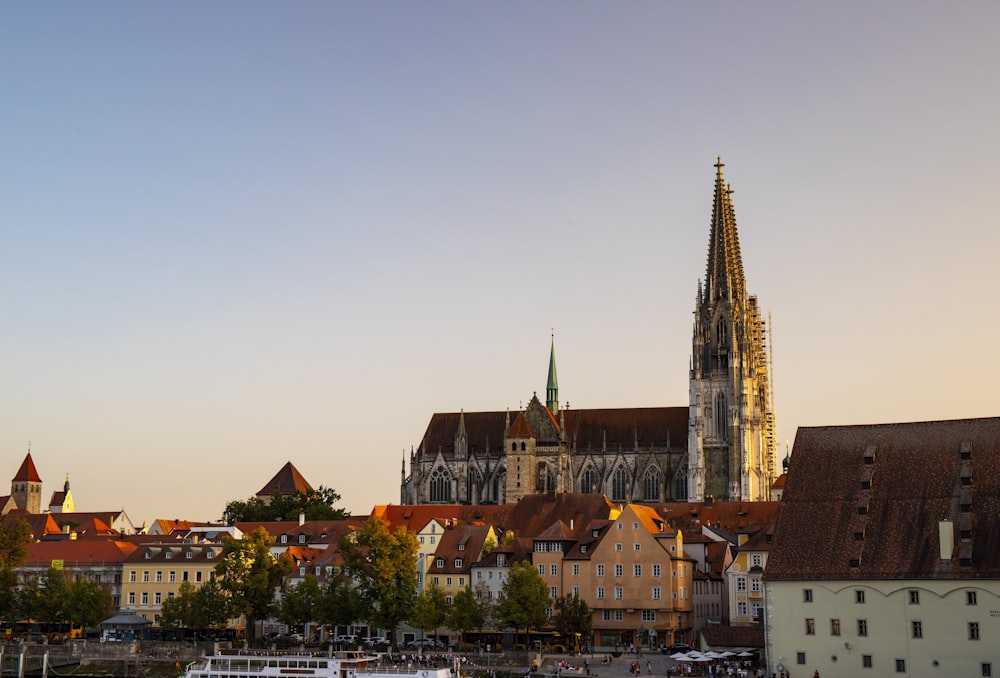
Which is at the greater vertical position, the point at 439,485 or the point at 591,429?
the point at 591,429

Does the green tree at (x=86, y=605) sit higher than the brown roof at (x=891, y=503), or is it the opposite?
the brown roof at (x=891, y=503)

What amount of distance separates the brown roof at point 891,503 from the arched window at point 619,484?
3605 inches

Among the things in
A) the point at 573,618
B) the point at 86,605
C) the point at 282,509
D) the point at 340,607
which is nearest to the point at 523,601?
the point at 573,618

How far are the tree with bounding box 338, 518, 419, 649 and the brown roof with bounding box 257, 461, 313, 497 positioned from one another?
67.5 metres

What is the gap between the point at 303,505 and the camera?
150 metres

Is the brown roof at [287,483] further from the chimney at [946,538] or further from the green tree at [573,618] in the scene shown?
the chimney at [946,538]

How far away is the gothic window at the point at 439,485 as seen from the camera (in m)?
168

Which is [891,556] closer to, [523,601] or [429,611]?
[523,601]

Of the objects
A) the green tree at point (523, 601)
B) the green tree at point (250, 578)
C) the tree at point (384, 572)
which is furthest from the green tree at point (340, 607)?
the green tree at point (523, 601)

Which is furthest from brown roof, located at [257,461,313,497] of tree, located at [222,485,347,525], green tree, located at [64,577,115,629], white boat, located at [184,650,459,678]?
white boat, located at [184,650,459,678]

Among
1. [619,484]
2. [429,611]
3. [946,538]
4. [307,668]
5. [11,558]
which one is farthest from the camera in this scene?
[619,484]

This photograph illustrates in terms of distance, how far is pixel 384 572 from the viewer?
89.8 metres

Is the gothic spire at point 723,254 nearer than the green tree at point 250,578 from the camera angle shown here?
No

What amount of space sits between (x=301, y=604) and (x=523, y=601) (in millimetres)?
16979
